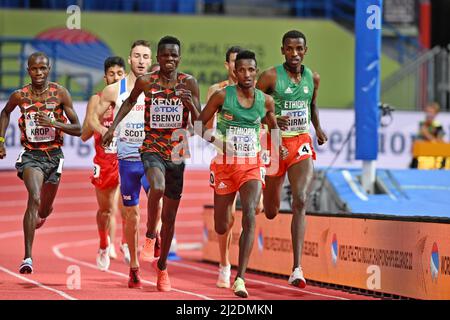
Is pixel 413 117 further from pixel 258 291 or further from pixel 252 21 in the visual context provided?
pixel 258 291

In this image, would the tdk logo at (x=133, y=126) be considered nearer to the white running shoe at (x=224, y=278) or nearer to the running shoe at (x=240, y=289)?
the white running shoe at (x=224, y=278)

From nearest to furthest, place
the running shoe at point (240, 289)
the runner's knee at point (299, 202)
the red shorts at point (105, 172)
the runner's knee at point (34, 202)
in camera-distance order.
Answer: the running shoe at point (240, 289) → the runner's knee at point (299, 202) → the runner's knee at point (34, 202) → the red shorts at point (105, 172)

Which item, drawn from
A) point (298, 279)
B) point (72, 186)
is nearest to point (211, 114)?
point (298, 279)

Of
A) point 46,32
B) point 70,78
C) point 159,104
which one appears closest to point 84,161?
point 70,78

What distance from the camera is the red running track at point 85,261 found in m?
11.6

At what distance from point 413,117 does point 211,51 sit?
590 cm

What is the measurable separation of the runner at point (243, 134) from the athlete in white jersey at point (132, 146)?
0.96 metres

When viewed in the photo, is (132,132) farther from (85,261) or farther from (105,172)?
(85,261)

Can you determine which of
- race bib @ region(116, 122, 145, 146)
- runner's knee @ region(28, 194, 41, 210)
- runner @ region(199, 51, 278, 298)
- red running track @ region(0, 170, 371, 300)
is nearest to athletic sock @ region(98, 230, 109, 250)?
red running track @ region(0, 170, 371, 300)

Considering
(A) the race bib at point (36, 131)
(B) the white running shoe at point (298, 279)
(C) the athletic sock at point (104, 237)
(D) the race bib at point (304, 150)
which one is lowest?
(B) the white running shoe at point (298, 279)

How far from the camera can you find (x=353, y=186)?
50.2 ft

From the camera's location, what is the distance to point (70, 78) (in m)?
25.6

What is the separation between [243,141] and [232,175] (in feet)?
1.19

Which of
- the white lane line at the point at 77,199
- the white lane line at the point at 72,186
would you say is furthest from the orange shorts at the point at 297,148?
the white lane line at the point at 72,186
